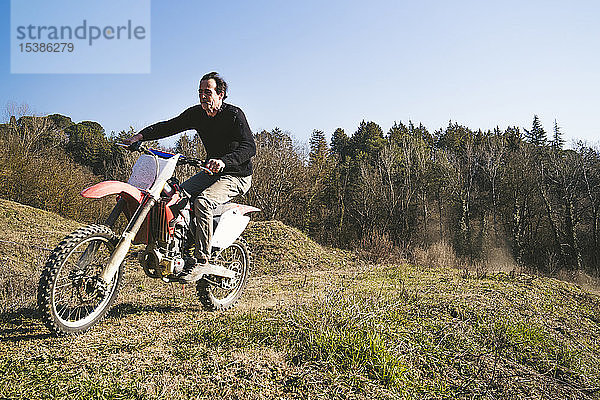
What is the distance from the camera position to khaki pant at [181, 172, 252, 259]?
386cm

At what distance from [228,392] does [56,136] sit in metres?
25.1

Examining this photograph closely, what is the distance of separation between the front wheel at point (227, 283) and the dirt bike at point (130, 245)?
0.05ft

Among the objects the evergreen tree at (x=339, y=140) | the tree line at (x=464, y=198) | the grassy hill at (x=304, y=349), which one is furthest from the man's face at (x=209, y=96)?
the evergreen tree at (x=339, y=140)

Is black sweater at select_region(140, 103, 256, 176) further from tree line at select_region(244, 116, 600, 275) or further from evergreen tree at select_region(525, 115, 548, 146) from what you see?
evergreen tree at select_region(525, 115, 548, 146)

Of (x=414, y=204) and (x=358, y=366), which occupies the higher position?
(x=414, y=204)

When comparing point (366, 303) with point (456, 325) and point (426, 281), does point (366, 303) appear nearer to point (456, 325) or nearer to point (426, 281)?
point (456, 325)

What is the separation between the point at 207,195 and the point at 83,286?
133 cm

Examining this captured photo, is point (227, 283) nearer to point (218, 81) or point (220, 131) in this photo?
point (220, 131)

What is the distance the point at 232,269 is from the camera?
4719 millimetres

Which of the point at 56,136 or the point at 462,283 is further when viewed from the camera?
the point at 56,136

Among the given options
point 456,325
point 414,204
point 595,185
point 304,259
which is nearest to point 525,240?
point 595,185

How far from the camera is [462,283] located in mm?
7039

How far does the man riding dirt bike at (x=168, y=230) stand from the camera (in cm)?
313

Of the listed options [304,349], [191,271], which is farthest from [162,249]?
[304,349]
